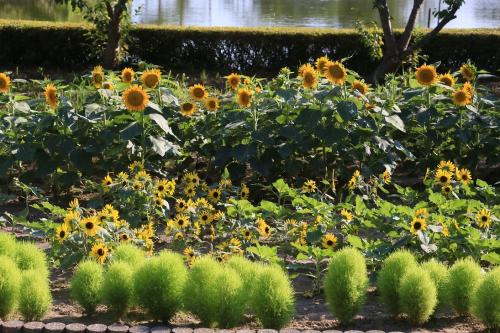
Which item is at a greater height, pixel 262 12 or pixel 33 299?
→ pixel 262 12

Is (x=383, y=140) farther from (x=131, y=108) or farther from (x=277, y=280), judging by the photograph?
(x=277, y=280)

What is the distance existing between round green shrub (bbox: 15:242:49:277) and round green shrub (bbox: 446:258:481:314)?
1.84 metres

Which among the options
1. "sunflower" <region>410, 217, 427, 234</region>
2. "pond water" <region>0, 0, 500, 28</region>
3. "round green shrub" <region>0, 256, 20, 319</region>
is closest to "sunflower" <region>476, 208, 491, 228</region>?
"sunflower" <region>410, 217, 427, 234</region>

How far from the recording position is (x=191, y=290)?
12.5ft

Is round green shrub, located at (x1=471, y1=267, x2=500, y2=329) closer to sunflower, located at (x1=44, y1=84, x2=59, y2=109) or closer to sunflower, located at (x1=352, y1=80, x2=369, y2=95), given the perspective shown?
sunflower, located at (x1=352, y1=80, x2=369, y2=95)

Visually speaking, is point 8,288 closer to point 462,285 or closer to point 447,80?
point 462,285

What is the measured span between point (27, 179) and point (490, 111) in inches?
131

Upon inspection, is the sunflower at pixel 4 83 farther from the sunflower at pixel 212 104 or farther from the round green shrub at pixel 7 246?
the round green shrub at pixel 7 246

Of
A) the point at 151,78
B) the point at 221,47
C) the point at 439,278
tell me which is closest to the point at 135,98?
the point at 151,78

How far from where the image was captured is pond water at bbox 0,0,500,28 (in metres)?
23.6

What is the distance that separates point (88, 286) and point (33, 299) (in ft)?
0.83

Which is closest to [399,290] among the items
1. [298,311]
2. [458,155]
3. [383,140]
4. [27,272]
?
[298,311]

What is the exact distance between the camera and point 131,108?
Result: 19.0 feet

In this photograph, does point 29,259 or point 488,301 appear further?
point 29,259
